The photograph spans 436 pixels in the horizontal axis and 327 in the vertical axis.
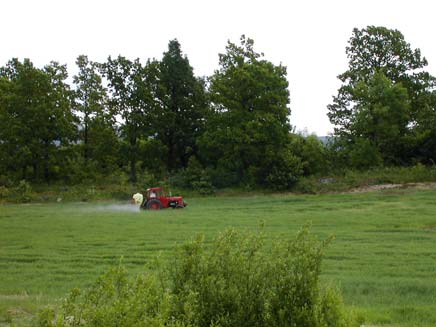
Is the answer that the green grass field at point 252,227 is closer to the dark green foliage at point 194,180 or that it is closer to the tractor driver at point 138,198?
the tractor driver at point 138,198

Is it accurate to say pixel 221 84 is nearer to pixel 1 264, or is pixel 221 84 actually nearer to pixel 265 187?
pixel 265 187

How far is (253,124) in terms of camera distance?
36.5 meters

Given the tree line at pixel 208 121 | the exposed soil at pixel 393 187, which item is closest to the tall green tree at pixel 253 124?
the tree line at pixel 208 121

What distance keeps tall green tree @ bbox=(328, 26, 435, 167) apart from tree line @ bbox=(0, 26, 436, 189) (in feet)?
0.27

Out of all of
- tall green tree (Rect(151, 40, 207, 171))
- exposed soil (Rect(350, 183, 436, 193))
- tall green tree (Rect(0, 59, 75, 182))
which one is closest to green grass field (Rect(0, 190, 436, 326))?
exposed soil (Rect(350, 183, 436, 193))

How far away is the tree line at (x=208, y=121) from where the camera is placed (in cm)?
3722

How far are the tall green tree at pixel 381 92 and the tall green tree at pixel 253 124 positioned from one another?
5.11 m

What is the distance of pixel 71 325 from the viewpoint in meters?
3.76

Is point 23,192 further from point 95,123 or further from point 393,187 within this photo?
point 393,187

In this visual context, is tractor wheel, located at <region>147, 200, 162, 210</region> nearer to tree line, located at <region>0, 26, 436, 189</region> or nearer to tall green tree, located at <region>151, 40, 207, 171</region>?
tree line, located at <region>0, 26, 436, 189</region>

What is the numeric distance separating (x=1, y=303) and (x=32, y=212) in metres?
18.4

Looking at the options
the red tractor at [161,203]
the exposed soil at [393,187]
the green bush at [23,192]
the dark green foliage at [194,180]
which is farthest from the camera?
the dark green foliage at [194,180]

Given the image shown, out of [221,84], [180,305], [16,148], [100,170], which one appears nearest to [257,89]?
[221,84]

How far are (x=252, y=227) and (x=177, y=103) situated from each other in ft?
81.2
